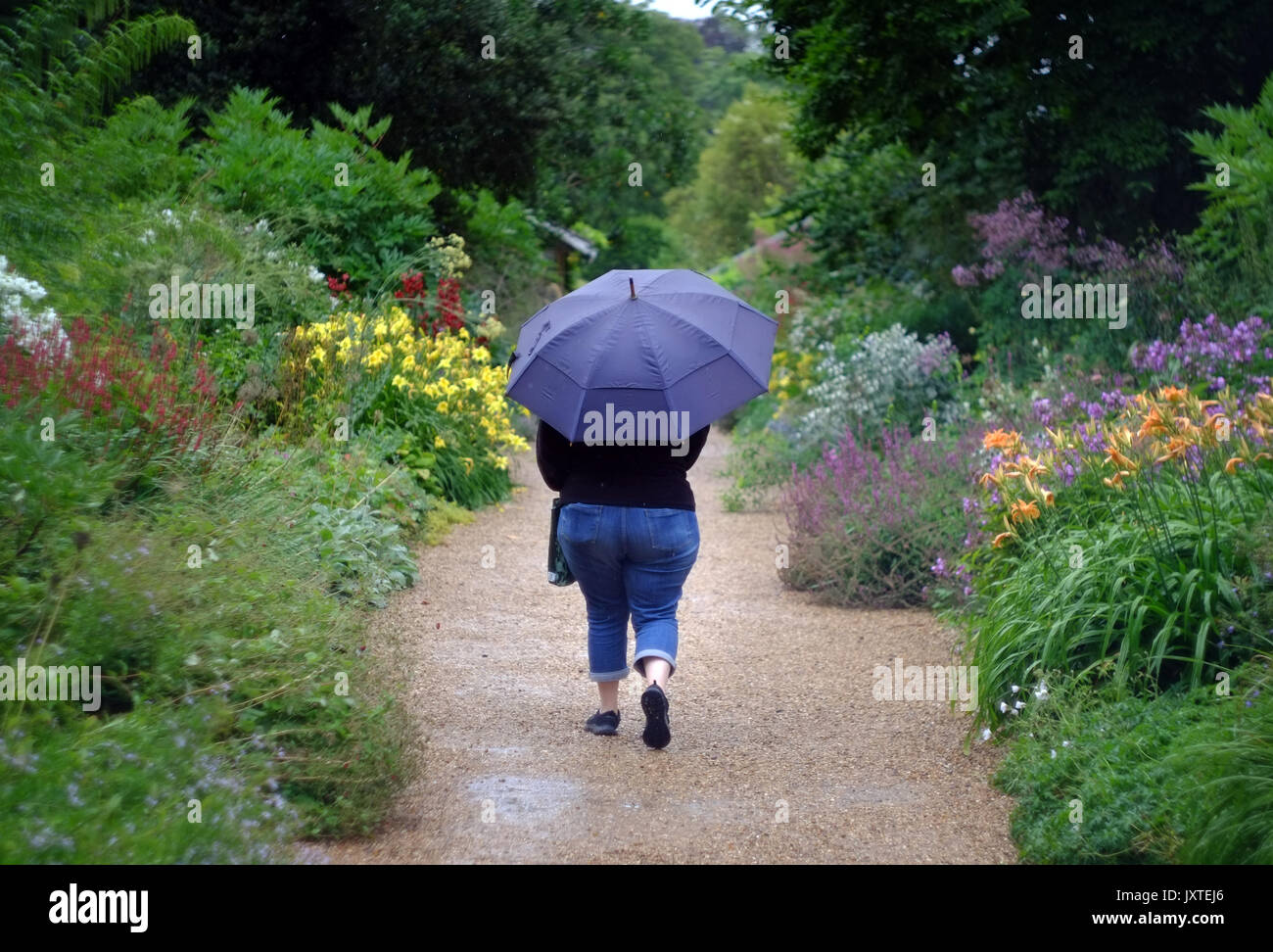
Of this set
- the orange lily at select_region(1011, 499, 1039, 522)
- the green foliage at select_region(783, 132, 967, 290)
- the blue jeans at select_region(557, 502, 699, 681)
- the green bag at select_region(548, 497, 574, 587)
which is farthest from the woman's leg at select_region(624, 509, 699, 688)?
the green foliage at select_region(783, 132, 967, 290)

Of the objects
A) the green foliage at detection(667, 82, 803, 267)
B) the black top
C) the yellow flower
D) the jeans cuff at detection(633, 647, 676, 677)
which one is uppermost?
the green foliage at detection(667, 82, 803, 267)

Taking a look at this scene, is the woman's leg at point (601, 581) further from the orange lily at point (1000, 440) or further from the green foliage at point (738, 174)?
the green foliage at point (738, 174)

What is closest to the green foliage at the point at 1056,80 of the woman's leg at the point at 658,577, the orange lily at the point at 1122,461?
the orange lily at the point at 1122,461

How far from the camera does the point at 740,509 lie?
40.0 ft

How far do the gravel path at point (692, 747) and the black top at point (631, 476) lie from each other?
39.2 inches

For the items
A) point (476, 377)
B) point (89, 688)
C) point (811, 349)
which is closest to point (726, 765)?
point (89, 688)

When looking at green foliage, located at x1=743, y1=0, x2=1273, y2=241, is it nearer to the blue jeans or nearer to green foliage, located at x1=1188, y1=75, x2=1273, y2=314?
green foliage, located at x1=1188, y1=75, x2=1273, y2=314

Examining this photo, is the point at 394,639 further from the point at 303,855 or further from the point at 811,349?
the point at 811,349

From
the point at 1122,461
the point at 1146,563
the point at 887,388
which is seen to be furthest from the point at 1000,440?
the point at 887,388

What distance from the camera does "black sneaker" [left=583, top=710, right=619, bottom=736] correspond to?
5.24m

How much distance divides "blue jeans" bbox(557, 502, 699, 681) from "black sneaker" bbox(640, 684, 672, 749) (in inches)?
4.0

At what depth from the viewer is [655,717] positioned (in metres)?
4.96

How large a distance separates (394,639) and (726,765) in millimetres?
1411

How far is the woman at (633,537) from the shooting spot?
481 cm
